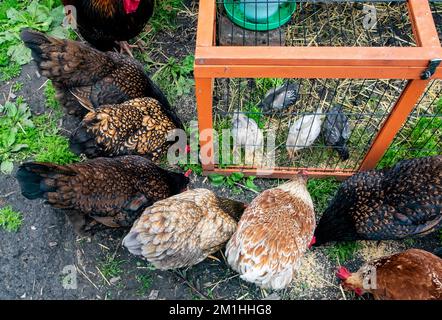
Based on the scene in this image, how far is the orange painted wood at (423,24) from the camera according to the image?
253cm

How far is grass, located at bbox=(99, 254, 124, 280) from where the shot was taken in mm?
3359

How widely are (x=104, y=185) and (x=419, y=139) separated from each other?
9.34ft

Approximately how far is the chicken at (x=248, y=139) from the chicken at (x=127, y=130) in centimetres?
53

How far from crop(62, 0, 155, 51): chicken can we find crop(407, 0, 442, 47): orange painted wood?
2.24 metres

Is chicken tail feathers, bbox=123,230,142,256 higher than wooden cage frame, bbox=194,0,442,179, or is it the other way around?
wooden cage frame, bbox=194,0,442,179

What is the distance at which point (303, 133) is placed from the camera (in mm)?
3666

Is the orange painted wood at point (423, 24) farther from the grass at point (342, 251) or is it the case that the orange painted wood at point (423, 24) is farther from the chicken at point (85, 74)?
the chicken at point (85, 74)

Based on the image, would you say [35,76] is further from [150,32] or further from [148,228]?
[148,228]

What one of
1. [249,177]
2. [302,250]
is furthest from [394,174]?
[249,177]

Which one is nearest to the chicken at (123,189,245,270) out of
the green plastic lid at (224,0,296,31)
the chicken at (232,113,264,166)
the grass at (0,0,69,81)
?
the chicken at (232,113,264,166)

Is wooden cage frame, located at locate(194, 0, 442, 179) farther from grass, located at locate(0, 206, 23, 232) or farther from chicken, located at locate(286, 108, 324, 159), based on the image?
grass, located at locate(0, 206, 23, 232)

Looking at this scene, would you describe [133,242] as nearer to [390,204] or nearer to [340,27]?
[390,204]

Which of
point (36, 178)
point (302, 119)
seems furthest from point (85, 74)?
point (302, 119)

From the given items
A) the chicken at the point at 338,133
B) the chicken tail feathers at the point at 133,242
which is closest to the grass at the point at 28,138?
the chicken tail feathers at the point at 133,242
